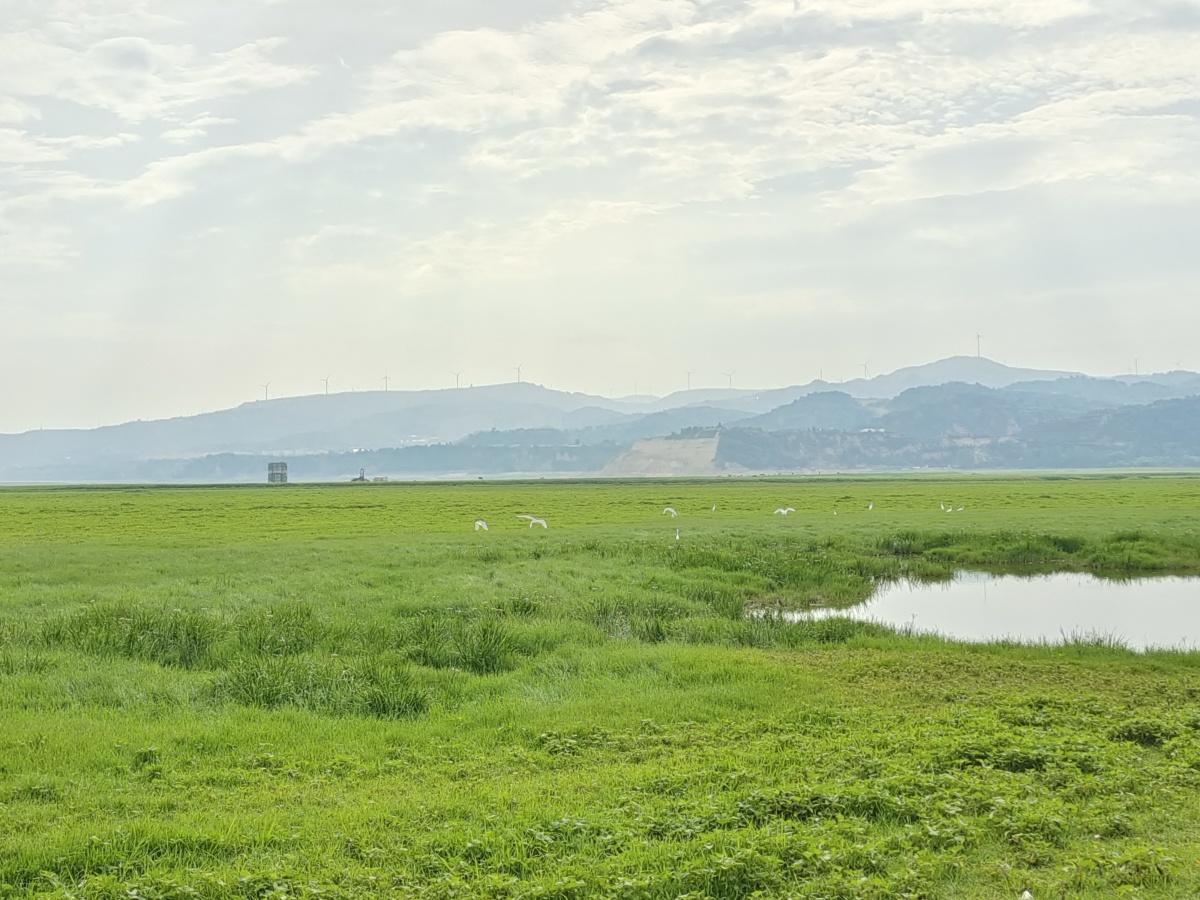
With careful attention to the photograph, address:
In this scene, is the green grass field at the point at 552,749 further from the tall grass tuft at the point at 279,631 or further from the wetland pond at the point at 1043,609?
the wetland pond at the point at 1043,609

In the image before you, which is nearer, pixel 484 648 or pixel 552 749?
pixel 552 749

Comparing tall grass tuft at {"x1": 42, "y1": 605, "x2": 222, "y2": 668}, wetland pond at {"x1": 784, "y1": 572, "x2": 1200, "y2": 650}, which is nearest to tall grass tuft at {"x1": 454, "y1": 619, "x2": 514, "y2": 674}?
tall grass tuft at {"x1": 42, "y1": 605, "x2": 222, "y2": 668}

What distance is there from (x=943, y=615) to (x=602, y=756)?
2067 cm

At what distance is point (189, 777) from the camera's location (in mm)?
11477

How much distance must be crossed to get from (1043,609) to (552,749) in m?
23.9

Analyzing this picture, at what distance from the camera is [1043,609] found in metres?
31.5

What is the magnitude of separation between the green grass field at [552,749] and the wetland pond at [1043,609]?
14.1 feet

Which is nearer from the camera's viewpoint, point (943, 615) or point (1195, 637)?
point (1195, 637)

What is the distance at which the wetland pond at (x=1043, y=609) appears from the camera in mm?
26334

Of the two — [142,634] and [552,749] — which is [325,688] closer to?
[552,749]

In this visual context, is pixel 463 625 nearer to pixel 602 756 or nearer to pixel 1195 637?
pixel 602 756

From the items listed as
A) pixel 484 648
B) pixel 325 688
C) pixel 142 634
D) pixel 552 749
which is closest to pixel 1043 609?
pixel 484 648

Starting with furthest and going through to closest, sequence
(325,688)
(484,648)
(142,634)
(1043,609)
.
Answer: (1043,609), (142,634), (484,648), (325,688)

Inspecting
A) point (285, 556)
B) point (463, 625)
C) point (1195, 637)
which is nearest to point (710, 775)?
point (463, 625)
